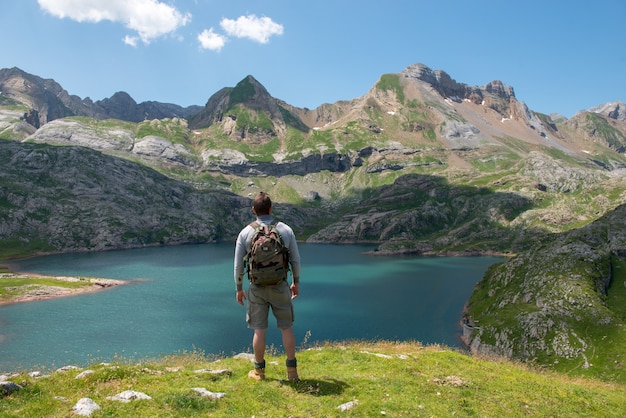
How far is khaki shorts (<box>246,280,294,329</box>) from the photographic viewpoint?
13.4 meters

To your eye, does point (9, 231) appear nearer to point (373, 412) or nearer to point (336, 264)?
point (336, 264)

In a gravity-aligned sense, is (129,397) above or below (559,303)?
above

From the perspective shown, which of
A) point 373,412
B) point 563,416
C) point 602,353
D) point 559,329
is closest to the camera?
point 373,412

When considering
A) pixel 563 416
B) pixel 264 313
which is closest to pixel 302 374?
pixel 264 313

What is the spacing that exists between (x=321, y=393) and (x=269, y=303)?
3.40 meters

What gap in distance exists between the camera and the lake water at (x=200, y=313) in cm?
6588

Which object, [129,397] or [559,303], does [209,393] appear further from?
[559,303]

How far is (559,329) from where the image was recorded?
62938 millimetres

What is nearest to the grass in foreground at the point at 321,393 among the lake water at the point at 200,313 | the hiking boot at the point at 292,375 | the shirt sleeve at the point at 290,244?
the hiking boot at the point at 292,375

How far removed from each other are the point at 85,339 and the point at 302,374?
68583 mm

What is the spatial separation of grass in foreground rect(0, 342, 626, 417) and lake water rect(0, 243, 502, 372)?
31802 mm

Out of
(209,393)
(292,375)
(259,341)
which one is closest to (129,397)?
(209,393)

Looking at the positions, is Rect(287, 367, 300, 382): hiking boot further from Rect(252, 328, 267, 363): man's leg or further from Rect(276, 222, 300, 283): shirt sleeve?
Rect(276, 222, 300, 283): shirt sleeve

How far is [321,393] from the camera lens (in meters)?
12.8
